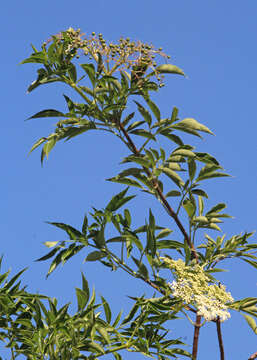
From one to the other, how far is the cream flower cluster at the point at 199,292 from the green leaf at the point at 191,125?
781mm

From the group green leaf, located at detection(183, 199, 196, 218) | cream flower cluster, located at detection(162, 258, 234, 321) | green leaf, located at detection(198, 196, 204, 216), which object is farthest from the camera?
green leaf, located at detection(198, 196, 204, 216)

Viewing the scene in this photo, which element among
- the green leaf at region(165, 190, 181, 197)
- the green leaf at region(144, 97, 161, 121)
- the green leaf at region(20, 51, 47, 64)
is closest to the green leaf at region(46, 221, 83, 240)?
the green leaf at region(165, 190, 181, 197)

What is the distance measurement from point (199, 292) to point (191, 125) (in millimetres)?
983

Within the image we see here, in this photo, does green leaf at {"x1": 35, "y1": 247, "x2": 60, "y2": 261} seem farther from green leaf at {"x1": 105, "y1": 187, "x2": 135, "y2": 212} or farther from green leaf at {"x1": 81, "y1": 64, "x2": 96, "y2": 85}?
green leaf at {"x1": 81, "y1": 64, "x2": 96, "y2": 85}

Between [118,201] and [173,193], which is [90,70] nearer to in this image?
[118,201]

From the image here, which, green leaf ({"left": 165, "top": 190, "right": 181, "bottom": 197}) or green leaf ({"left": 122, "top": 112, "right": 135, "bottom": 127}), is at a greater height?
green leaf ({"left": 122, "top": 112, "right": 135, "bottom": 127})

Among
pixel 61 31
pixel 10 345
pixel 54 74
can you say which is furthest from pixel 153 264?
pixel 61 31

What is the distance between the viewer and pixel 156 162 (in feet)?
11.8

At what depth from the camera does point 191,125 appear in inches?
141

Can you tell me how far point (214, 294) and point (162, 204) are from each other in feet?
2.12

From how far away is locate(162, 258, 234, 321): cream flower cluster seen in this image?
328 cm

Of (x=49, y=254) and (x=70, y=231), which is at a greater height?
(x=70, y=231)

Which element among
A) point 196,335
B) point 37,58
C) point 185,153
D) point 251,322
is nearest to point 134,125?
point 185,153

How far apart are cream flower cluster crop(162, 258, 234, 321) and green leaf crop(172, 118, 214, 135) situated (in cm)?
78
